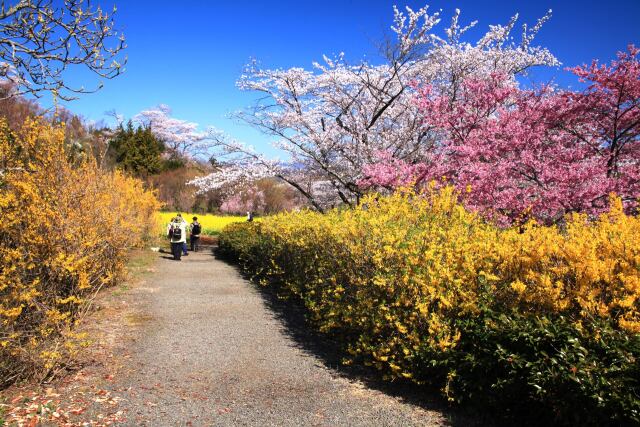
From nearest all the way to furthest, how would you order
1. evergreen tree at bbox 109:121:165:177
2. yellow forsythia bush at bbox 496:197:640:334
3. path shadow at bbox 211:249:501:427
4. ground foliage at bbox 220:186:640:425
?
1. ground foliage at bbox 220:186:640:425
2. yellow forsythia bush at bbox 496:197:640:334
3. path shadow at bbox 211:249:501:427
4. evergreen tree at bbox 109:121:165:177

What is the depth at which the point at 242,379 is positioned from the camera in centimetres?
486

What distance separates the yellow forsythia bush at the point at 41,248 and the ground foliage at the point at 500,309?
295 centimetres

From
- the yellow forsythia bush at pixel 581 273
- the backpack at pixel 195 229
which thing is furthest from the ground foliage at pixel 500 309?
the backpack at pixel 195 229

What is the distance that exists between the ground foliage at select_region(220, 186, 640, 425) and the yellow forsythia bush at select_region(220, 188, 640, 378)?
0.04 ft

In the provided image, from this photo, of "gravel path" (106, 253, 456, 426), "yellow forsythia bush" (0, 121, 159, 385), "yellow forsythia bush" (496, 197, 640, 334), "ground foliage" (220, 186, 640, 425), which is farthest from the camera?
"yellow forsythia bush" (0, 121, 159, 385)

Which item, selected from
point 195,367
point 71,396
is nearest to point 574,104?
point 195,367

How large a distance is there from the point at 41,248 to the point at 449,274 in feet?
14.5

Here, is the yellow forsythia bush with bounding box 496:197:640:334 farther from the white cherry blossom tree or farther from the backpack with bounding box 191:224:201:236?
the backpack with bounding box 191:224:201:236

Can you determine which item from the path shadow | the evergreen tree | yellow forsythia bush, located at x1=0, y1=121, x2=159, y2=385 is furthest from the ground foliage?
the evergreen tree

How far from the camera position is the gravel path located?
3.98 metres

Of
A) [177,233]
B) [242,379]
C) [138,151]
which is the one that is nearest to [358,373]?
[242,379]

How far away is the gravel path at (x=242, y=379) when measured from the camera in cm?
398

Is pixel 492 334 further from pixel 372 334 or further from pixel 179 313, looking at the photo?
pixel 179 313

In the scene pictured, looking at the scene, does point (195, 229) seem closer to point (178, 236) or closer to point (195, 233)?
point (195, 233)
